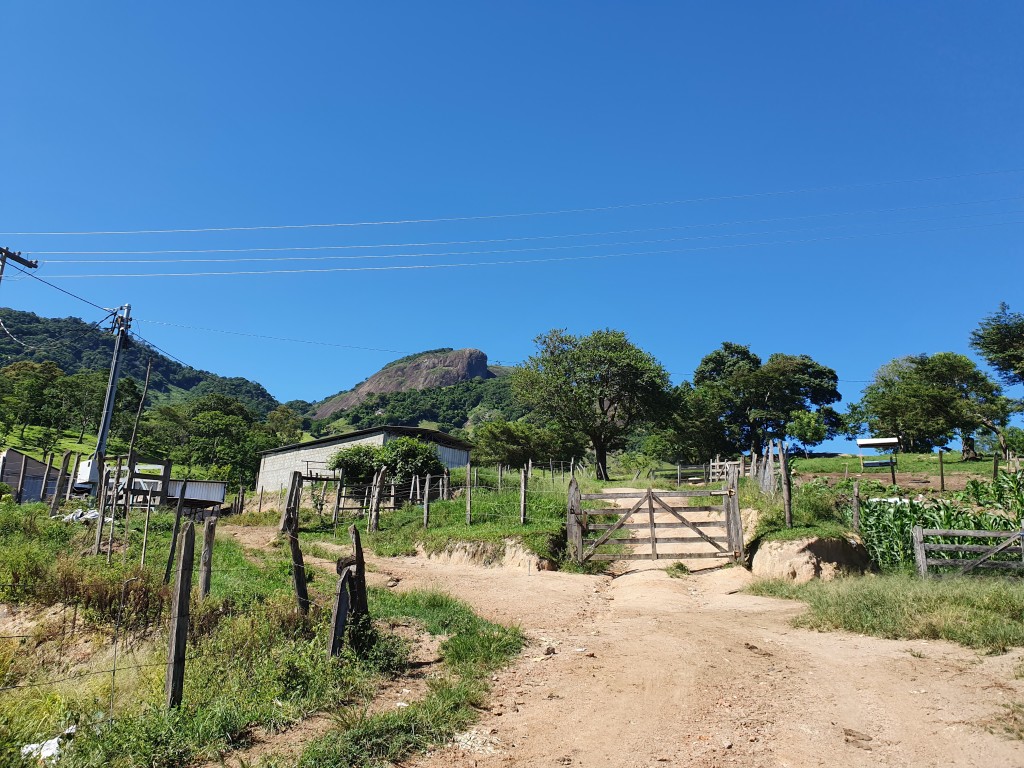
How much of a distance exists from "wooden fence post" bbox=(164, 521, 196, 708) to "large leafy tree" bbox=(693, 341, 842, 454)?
57025 mm

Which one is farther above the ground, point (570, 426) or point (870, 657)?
point (570, 426)

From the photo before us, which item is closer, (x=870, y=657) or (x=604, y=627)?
(x=870, y=657)

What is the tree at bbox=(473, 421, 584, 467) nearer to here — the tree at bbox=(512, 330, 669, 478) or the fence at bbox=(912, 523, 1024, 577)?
the tree at bbox=(512, 330, 669, 478)

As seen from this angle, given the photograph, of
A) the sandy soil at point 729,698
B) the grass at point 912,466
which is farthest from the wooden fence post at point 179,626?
the grass at point 912,466

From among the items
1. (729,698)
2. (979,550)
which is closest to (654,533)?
(979,550)

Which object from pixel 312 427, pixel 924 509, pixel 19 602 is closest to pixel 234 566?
pixel 19 602

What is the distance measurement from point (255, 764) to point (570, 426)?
41268 mm

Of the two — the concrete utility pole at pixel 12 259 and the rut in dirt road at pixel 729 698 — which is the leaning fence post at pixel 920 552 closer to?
the rut in dirt road at pixel 729 698

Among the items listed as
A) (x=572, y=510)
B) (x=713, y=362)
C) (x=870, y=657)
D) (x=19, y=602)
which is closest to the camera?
(x=870, y=657)

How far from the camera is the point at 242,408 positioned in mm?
84000

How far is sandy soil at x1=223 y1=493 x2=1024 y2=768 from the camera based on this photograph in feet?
18.6

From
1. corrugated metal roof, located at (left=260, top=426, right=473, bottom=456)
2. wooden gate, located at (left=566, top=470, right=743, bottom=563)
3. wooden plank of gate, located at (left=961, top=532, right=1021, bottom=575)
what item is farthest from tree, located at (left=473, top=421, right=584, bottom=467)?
wooden plank of gate, located at (left=961, top=532, right=1021, bottom=575)

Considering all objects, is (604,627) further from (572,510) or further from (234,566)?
(234,566)

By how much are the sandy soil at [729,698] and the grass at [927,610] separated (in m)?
0.36
